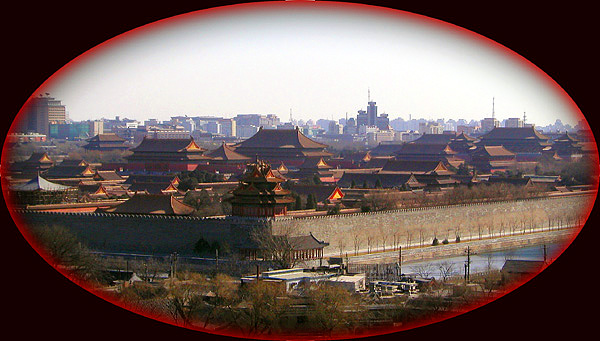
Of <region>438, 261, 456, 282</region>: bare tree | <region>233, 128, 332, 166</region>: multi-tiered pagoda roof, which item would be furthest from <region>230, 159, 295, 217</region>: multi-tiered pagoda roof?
<region>233, 128, 332, 166</region>: multi-tiered pagoda roof

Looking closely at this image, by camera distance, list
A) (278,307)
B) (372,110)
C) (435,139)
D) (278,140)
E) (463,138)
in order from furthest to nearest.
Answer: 1. (435,139)
2. (463,138)
3. (278,140)
4. (372,110)
5. (278,307)

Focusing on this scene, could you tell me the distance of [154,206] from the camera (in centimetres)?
2959

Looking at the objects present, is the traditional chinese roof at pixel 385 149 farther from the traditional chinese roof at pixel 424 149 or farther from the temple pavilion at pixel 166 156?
the temple pavilion at pixel 166 156

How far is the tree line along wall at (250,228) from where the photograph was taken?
26875mm

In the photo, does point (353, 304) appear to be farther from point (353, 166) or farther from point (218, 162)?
point (353, 166)

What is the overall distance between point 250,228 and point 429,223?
265 inches

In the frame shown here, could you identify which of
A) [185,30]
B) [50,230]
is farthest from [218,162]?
[185,30]

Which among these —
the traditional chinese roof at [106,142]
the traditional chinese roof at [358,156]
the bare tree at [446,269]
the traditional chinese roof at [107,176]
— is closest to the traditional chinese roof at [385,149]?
the traditional chinese roof at [358,156]

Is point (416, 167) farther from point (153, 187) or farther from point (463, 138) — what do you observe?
point (463, 138)

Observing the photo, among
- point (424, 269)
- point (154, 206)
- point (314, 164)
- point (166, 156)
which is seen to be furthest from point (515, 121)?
point (166, 156)

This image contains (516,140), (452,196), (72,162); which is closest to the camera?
(452,196)

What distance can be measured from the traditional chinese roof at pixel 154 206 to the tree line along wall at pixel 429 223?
2930mm

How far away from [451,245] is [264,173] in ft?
17.8

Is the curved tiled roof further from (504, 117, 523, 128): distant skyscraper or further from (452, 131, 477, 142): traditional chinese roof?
(504, 117, 523, 128): distant skyscraper
